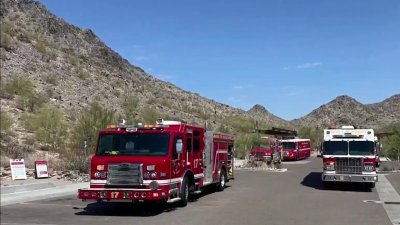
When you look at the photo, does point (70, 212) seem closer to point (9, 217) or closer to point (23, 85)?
point (9, 217)

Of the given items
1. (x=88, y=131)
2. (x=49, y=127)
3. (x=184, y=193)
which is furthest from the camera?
(x=49, y=127)

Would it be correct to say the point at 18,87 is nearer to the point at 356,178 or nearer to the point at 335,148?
the point at 335,148

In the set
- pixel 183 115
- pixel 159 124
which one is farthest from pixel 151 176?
pixel 183 115

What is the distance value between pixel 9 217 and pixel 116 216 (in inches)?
113

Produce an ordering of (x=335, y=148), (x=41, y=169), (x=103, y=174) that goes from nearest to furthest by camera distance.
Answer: (x=103, y=174), (x=41, y=169), (x=335, y=148)

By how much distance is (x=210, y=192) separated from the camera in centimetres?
2383

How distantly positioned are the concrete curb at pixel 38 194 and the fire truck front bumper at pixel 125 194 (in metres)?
3.43

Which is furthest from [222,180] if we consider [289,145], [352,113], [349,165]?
[352,113]

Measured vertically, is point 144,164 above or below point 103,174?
above

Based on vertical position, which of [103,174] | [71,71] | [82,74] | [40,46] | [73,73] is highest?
[40,46]

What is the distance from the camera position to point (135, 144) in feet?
57.2

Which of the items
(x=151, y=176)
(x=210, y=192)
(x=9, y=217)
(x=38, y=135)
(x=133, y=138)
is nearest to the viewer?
(x=9, y=217)

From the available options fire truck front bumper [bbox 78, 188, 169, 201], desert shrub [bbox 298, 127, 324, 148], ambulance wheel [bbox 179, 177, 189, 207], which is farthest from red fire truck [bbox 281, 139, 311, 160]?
fire truck front bumper [bbox 78, 188, 169, 201]

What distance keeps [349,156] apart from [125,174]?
488 inches
